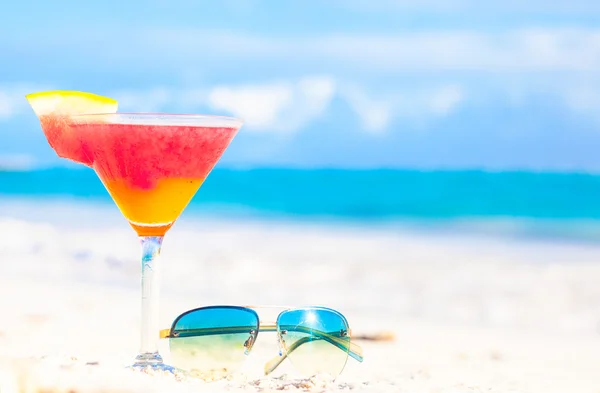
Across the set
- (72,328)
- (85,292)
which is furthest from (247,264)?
(72,328)

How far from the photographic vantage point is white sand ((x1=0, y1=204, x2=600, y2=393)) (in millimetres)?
3172

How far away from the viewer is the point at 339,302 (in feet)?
21.1

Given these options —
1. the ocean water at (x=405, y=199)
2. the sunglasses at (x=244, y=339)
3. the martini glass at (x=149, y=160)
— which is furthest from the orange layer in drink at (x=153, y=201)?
the ocean water at (x=405, y=199)

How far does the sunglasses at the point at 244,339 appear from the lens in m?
2.93

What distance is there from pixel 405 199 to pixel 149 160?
72.0ft

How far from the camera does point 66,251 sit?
9797mm

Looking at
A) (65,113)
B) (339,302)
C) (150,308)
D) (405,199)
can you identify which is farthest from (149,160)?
(405,199)

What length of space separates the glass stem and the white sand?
12 centimetres

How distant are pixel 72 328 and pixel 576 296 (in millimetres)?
3844

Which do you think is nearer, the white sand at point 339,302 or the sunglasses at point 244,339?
the sunglasses at point 244,339

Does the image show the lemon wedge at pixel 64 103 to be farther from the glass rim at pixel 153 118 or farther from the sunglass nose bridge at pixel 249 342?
the sunglass nose bridge at pixel 249 342

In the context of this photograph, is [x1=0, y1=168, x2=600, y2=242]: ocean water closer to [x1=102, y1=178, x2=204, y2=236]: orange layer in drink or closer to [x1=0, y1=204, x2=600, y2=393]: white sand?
[x1=0, y1=204, x2=600, y2=393]: white sand

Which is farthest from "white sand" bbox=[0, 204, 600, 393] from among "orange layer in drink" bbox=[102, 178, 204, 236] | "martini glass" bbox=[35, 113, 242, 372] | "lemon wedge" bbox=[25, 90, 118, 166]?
"lemon wedge" bbox=[25, 90, 118, 166]

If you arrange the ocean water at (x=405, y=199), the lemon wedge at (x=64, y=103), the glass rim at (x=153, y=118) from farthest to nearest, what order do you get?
the ocean water at (x=405, y=199)
the lemon wedge at (x=64, y=103)
the glass rim at (x=153, y=118)
